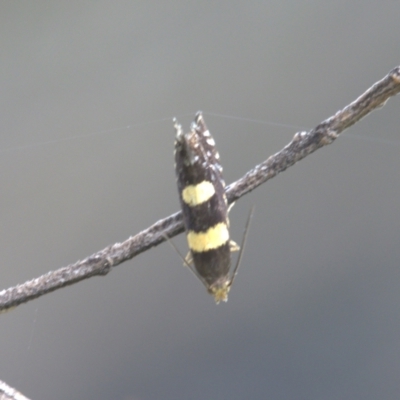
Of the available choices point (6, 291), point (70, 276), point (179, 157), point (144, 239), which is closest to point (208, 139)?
point (179, 157)

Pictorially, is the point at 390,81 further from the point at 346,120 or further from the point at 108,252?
the point at 108,252

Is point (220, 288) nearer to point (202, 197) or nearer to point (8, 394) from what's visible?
point (202, 197)

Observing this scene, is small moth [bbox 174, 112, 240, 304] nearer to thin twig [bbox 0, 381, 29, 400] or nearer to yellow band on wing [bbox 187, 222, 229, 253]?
yellow band on wing [bbox 187, 222, 229, 253]

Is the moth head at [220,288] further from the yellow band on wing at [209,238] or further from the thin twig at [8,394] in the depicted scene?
the thin twig at [8,394]

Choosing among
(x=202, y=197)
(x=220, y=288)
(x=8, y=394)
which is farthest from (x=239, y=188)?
(x=8, y=394)
